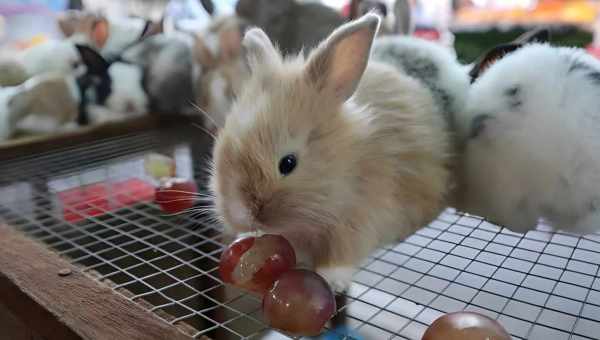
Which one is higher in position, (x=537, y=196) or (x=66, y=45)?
(x=66, y=45)

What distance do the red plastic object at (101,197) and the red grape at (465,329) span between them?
67cm

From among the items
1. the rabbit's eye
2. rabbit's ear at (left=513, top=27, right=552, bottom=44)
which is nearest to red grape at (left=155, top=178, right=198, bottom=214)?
the rabbit's eye

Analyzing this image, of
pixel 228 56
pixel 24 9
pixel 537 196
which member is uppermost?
pixel 24 9

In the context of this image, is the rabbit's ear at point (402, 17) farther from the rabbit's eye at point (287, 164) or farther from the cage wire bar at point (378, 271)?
the rabbit's eye at point (287, 164)

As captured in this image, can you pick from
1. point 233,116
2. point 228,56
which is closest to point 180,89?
Answer: point 228,56

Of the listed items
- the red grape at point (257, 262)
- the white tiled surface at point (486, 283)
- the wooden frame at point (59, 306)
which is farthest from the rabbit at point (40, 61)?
the white tiled surface at point (486, 283)

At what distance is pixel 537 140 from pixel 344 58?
0.32 m

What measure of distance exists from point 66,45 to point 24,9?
0.17 meters

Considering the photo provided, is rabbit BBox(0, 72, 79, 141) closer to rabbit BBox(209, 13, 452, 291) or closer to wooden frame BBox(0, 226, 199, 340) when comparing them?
wooden frame BBox(0, 226, 199, 340)

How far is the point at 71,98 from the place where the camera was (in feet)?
4.34

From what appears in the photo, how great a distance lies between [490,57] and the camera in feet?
3.05

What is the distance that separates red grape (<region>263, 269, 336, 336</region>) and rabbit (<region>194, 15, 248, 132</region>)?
78 cm

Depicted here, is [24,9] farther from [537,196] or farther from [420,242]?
[537,196]

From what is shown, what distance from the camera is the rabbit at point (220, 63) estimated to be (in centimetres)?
138
